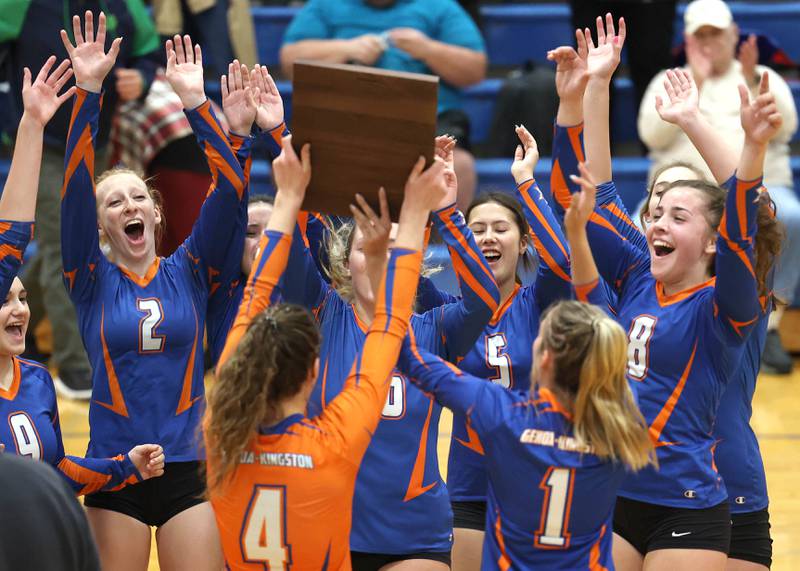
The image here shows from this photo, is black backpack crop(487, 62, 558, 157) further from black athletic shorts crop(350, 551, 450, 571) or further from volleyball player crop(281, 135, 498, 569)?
black athletic shorts crop(350, 551, 450, 571)

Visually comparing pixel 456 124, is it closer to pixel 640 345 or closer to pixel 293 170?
pixel 640 345

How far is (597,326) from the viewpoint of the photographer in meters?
2.66

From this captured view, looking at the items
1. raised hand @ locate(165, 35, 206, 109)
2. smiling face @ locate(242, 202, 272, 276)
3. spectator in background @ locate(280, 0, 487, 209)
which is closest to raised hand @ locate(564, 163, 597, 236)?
raised hand @ locate(165, 35, 206, 109)

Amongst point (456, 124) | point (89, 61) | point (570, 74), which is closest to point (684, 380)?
point (570, 74)

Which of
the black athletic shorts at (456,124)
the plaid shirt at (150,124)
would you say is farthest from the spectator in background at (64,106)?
the black athletic shorts at (456,124)

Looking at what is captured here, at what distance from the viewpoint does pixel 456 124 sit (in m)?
7.00

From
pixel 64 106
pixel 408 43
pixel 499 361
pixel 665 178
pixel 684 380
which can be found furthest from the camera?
→ pixel 408 43

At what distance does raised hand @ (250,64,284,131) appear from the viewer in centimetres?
350

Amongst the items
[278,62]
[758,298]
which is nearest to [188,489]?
[758,298]

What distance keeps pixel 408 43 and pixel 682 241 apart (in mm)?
3729

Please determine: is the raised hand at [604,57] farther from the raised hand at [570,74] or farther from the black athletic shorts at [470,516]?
the black athletic shorts at [470,516]

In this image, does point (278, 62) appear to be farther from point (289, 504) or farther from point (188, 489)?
point (289, 504)

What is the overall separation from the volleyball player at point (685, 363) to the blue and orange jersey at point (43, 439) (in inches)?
57.7

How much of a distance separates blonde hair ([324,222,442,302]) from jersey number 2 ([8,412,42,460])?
98cm
